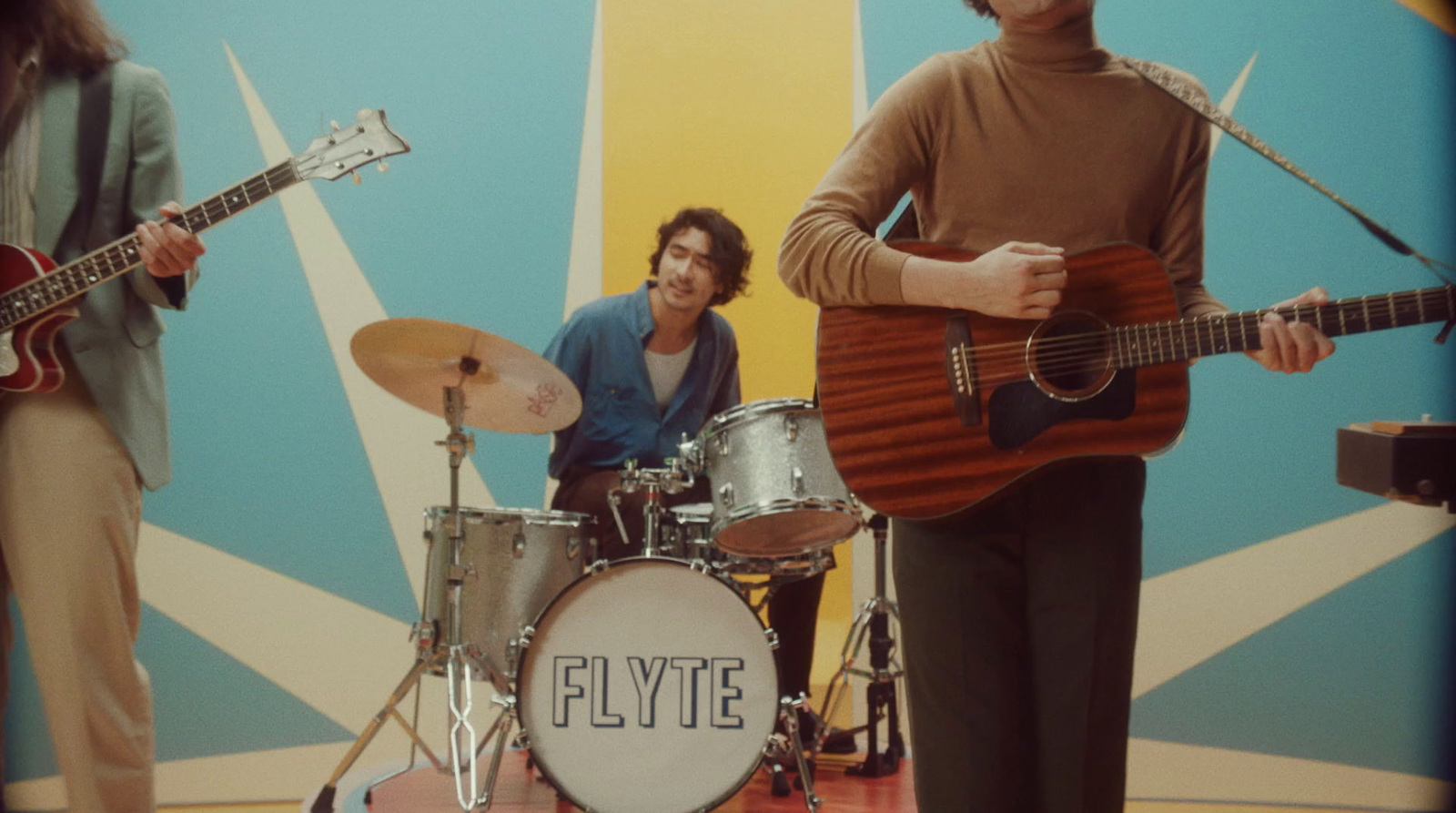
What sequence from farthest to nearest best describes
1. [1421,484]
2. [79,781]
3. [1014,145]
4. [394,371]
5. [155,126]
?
[394,371] < [155,126] < [79,781] < [1421,484] < [1014,145]

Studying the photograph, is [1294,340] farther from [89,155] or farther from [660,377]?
[660,377]

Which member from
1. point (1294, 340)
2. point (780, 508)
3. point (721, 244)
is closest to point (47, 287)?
point (780, 508)

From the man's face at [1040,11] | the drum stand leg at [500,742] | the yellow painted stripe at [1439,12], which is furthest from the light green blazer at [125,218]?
the yellow painted stripe at [1439,12]

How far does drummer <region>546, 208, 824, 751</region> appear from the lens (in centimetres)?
374

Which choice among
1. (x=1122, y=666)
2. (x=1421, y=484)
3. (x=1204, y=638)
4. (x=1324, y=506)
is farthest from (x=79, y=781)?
(x=1324, y=506)

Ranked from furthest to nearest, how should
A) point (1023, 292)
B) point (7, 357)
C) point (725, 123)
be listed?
point (725, 123), point (7, 357), point (1023, 292)

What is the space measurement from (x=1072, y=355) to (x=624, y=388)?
243cm

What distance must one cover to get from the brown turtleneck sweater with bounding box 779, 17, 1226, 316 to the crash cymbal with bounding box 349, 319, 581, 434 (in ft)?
4.74

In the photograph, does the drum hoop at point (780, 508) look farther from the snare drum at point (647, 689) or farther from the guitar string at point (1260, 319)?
the guitar string at point (1260, 319)

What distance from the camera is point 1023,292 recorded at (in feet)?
5.10

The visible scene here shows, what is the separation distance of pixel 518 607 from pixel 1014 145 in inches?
84.2

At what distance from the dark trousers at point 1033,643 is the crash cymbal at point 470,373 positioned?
5.43ft

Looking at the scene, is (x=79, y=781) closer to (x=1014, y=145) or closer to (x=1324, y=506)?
(x=1014, y=145)

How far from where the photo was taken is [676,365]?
161 inches
